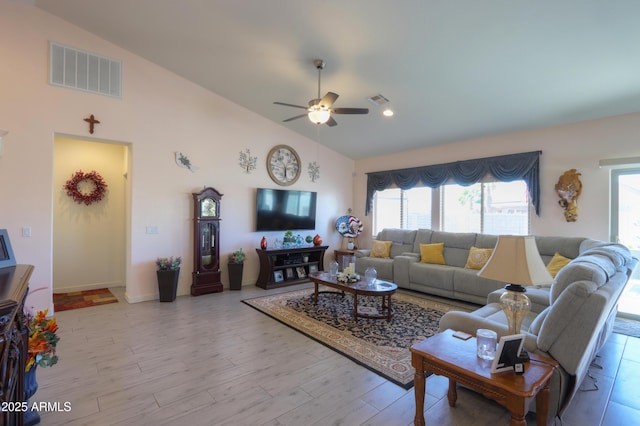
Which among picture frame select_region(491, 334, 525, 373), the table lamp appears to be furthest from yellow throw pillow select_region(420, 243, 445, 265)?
picture frame select_region(491, 334, 525, 373)

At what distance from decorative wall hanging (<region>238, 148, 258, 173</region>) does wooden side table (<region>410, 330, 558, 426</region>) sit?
4.57 metres

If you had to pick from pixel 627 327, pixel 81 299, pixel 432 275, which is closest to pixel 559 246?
pixel 627 327

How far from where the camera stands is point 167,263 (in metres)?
4.67

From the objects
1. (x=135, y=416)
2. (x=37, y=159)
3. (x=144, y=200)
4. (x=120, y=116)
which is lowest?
(x=135, y=416)

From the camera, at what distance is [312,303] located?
459 cm

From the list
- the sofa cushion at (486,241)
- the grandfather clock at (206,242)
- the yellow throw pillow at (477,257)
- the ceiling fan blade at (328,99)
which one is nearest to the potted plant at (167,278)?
the grandfather clock at (206,242)

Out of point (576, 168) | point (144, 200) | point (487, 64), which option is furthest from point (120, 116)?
point (576, 168)

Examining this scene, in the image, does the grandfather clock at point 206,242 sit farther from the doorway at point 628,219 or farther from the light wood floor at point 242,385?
the doorway at point 628,219

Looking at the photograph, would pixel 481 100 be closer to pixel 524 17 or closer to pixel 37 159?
pixel 524 17

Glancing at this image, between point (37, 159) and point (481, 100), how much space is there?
5.94 m

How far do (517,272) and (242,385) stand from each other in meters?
2.17

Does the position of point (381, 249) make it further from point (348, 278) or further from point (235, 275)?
point (235, 275)

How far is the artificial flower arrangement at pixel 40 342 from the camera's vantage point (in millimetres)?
1868

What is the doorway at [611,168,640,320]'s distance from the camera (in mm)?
4117
